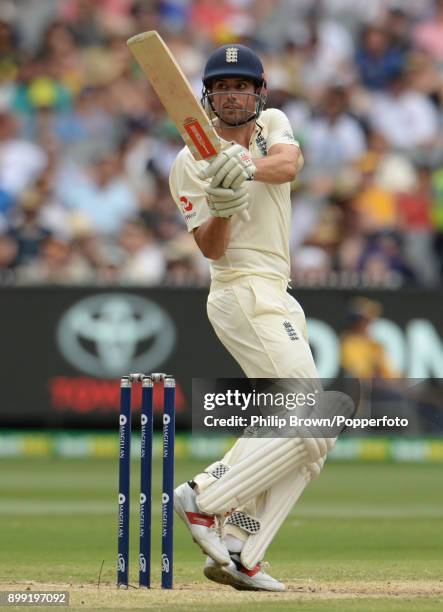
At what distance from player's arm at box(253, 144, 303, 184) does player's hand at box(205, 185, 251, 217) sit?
16 cm

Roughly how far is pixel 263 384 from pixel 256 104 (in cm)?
94

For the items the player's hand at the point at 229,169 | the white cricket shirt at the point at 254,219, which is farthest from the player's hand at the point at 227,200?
the white cricket shirt at the point at 254,219

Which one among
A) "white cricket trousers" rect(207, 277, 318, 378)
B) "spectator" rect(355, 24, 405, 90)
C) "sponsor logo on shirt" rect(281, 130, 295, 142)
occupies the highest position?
"spectator" rect(355, 24, 405, 90)

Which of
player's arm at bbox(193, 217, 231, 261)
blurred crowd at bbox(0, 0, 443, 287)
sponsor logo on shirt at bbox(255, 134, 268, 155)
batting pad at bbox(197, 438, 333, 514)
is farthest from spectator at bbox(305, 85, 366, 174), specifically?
batting pad at bbox(197, 438, 333, 514)

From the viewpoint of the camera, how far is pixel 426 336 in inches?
433

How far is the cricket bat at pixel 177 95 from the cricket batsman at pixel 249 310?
8.5 inches

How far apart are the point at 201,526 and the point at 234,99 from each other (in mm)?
1423

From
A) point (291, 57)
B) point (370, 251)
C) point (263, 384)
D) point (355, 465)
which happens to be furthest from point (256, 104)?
point (291, 57)

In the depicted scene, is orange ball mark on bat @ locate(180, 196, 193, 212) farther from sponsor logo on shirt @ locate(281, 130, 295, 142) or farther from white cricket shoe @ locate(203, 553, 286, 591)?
white cricket shoe @ locate(203, 553, 286, 591)

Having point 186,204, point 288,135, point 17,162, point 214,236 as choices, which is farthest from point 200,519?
point 17,162

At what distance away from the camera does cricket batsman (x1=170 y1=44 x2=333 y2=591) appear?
4922 millimetres

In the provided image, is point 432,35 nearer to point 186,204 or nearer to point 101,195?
point 101,195

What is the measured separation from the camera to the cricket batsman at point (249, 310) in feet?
16.1

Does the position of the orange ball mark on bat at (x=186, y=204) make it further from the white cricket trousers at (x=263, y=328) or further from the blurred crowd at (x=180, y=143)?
the blurred crowd at (x=180, y=143)
